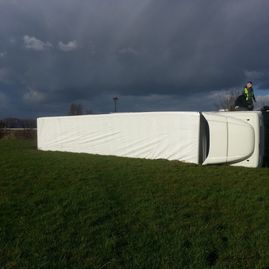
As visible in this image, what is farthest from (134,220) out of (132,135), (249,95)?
(249,95)

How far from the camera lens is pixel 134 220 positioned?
5863 millimetres

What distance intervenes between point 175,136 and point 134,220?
7560 millimetres

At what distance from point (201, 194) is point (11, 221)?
12.8ft

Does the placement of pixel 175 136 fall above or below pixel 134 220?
above

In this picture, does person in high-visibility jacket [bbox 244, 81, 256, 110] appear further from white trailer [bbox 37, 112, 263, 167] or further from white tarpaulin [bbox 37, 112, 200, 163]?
white tarpaulin [bbox 37, 112, 200, 163]

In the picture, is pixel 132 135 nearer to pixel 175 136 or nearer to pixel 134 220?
pixel 175 136

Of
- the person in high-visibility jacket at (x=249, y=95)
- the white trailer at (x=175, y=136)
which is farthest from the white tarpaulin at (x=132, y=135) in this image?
the person in high-visibility jacket at (x=249, y=95)

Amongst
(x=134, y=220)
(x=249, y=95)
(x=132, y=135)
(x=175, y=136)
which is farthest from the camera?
(x=132, y=135)

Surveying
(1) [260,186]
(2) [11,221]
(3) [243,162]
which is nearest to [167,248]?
(2) [11,221]

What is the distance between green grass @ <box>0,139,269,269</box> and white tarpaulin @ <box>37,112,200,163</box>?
303 cm

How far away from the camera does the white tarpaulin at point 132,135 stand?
12711mm

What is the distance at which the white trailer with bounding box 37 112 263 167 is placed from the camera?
11.8 meters

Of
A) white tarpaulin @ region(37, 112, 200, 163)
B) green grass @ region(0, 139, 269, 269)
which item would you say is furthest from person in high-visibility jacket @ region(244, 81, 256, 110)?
green grass @ region(0, 139, 269, 269)

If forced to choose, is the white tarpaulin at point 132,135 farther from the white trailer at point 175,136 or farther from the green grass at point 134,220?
the green grass at point 134,220
